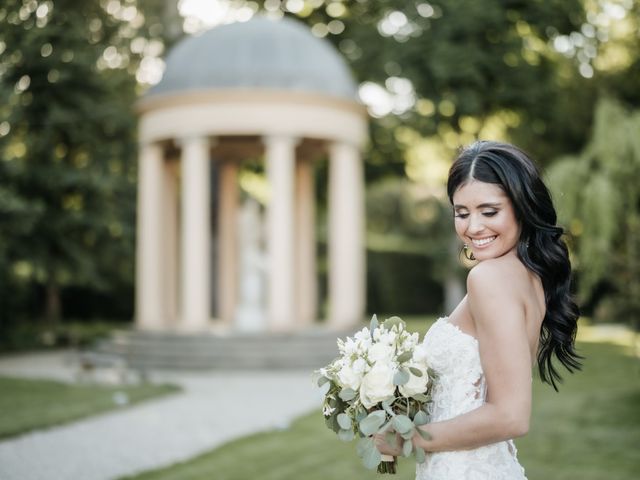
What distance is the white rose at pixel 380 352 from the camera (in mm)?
3195

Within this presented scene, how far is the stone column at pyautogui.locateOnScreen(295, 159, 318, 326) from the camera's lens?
22.8 m

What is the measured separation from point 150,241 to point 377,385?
17704 mm

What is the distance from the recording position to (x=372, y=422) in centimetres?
304

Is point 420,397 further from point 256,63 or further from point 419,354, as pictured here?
point 256,63

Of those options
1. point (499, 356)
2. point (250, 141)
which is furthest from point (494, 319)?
point (250, 141)

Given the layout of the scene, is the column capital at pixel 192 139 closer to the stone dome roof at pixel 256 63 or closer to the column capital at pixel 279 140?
the stone dome roof at pixel 256 63

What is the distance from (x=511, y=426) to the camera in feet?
9.21

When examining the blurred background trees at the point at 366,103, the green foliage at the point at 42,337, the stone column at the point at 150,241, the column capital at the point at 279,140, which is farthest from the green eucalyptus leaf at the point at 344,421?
the green foliage at the point at 42,337

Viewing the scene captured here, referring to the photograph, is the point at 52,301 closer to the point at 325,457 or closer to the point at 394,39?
the point at 394,39

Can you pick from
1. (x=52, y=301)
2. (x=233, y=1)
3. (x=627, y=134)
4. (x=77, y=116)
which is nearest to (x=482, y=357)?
(x=627, y=134)

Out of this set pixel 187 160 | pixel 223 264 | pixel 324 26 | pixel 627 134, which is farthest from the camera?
pixel 324 26

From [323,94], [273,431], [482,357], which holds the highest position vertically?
[323,94]

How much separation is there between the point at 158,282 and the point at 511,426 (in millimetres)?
18057

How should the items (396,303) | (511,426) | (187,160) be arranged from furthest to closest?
(396,303) < (187,160) < (511,426)
